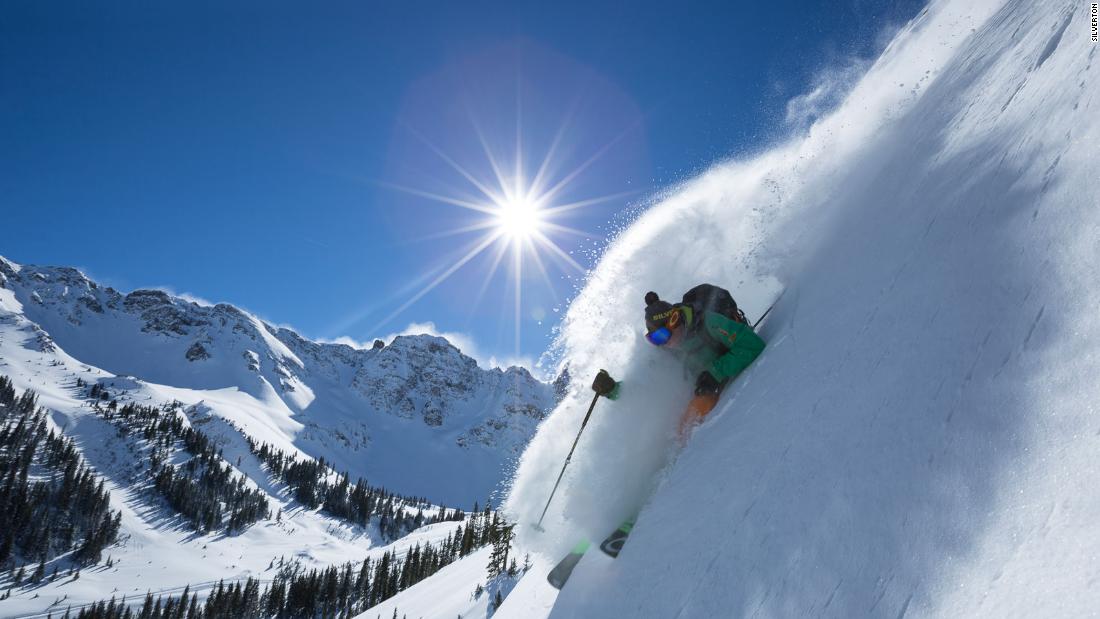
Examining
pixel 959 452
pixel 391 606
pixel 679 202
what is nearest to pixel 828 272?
pixel 959 452

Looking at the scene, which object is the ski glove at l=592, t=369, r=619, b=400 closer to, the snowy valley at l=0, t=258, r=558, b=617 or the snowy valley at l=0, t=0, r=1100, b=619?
the snowy valley at l=0, t=0, r=1100, b=619

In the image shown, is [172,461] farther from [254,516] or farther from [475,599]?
[475,599]

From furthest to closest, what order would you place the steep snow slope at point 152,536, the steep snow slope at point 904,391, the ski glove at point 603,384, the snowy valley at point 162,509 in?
the snowy valley at point 162,509, the steep snow slope at point 152,536, the ski glove at point 603,384, the steep snow slope at point 904,391

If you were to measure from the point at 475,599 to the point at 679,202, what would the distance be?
3616cm

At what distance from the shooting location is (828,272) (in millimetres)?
4984

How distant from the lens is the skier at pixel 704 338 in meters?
5.39

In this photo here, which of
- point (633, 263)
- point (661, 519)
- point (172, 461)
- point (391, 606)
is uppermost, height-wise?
point (172, 461)

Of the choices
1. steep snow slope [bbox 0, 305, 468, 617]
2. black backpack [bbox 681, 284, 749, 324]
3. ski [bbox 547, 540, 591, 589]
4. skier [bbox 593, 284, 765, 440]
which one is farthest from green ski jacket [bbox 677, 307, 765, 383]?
steep snow slope [bbox 0, 305, 468, 617]

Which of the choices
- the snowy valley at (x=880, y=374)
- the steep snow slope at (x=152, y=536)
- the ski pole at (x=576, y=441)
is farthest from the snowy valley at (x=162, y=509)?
the snowy valley at (x=880, y=374)

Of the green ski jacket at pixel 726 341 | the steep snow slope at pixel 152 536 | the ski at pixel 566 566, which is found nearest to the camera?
the green ski jacket at pixel 726 341

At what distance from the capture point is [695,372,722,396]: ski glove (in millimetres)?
5332

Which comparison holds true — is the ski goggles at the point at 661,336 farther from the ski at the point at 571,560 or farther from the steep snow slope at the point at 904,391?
the ski at the point at 571,560

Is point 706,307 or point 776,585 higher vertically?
point 706,307

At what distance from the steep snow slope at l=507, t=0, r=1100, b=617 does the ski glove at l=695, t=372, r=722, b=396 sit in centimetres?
28
